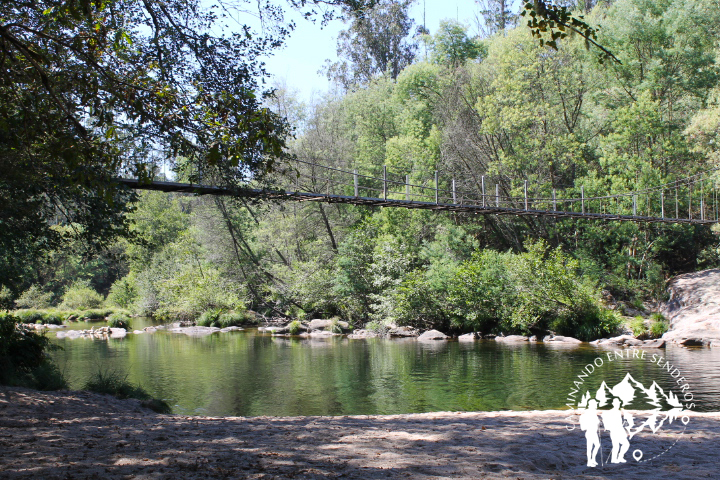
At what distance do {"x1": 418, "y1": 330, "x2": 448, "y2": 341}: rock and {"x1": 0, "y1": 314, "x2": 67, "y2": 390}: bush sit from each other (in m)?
10.3

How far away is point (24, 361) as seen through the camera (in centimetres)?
661

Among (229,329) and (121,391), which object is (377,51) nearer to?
(229,329)

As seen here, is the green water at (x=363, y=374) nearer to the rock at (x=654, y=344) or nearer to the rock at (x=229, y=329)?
the rock at (x=654, y=344)

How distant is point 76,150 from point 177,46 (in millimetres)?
1929

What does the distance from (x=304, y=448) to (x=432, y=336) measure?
1244cm

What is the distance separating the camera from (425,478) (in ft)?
9.30

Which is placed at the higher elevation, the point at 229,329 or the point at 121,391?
the point at 121,391

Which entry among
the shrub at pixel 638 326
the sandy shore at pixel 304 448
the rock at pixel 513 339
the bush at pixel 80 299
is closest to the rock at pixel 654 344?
the shrub at pixel 638 326

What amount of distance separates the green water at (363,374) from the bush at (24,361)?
1438 mm

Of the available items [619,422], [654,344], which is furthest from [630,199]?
[619,422]

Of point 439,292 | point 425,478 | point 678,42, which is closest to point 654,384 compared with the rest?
point 425,478

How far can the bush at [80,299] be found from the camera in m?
26.8

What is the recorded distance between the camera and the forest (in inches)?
639

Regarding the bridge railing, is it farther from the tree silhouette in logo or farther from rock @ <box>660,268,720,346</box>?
the tree silhouette in logo
